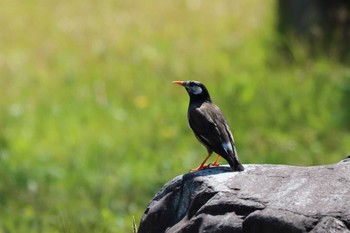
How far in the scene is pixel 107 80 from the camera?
1329 cm

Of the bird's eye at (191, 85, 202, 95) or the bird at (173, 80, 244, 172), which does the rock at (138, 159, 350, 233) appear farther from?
the bird's eye at (191, 85, 202, 95)

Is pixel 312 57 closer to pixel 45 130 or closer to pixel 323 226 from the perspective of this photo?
pixel 45 130

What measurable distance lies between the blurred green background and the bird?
4.26 ft

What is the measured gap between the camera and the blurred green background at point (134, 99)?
9891 millimetres

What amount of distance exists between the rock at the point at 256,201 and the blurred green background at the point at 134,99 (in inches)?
52.9

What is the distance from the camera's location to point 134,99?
41.3 ft

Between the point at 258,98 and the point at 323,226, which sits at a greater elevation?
the point at 323,226

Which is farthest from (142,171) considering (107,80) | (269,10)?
(269,10)

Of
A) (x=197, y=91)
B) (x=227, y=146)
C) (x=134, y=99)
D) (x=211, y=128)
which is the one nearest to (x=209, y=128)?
(x=211, y=128)

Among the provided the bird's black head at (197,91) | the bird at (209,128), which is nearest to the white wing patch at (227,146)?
the bird at (209,128)

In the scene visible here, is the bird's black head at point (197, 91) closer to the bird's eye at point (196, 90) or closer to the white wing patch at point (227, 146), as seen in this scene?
the bird's eye at point (196, 90)

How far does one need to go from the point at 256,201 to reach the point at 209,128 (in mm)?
975

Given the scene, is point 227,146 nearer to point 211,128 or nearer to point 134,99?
point 211,128

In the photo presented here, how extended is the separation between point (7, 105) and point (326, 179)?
809 cm
